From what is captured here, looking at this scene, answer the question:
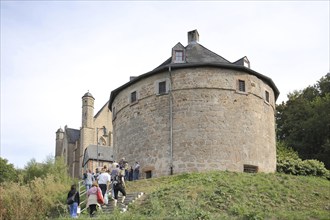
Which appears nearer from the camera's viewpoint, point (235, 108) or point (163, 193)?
point (163, 193)

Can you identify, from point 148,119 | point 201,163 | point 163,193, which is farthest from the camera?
point 148,119

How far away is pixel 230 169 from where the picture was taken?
28.0 metres

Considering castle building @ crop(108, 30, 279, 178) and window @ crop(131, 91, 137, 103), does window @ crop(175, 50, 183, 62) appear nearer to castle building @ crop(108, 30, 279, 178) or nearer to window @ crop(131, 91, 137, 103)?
castle building @ crop(108, 30, 279, 178)

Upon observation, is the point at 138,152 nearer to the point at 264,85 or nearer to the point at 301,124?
the point at 264,85

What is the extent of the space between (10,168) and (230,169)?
104 feet

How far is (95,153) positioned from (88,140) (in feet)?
18.0

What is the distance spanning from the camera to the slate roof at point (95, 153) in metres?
58.5

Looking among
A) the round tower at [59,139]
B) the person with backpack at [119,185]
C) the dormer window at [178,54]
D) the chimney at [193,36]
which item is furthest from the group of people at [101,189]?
the round tower at [59,139]

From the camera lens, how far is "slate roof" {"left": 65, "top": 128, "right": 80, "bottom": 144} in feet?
230

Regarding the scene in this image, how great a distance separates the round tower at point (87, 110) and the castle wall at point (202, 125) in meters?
35.0

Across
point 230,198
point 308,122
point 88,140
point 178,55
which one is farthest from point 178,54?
point 88,140

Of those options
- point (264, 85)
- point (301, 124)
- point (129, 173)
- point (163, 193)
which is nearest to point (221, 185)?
point (163, 193)

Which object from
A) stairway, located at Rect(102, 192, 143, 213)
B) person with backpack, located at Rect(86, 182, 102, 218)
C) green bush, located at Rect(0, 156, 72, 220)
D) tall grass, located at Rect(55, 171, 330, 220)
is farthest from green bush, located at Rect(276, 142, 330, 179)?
person with backpack, located at Rect(86, 182, 102, 218)

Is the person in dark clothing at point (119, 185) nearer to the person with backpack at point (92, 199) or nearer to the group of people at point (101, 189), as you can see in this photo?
the group of people at point (101, 189)
